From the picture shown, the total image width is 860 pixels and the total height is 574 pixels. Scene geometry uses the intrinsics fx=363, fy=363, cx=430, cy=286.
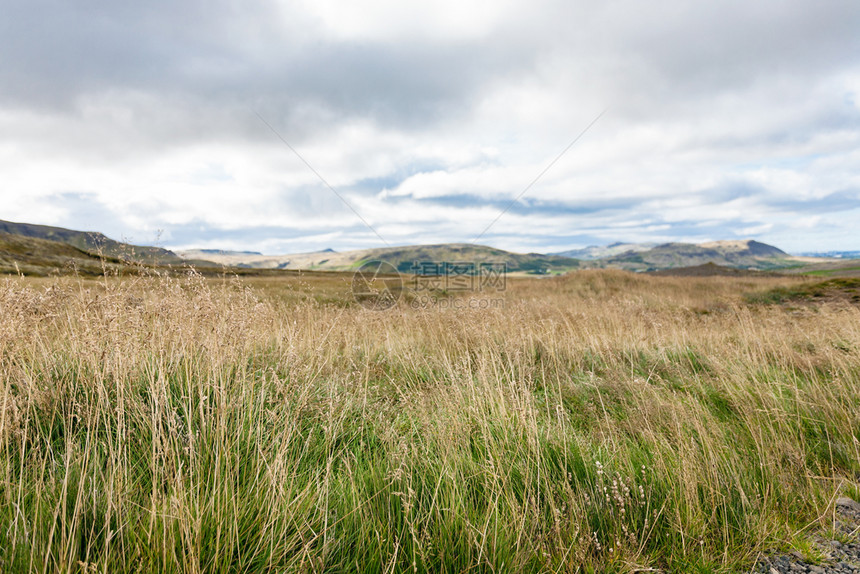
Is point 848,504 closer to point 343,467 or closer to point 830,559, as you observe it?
point 830,559

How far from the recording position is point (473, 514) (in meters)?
2.35

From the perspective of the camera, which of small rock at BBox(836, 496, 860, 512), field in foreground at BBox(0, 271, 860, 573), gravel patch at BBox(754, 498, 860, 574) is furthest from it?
small rock at BBox(836, 496, 860, 512)

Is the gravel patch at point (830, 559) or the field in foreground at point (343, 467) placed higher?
the field in foreground at point (343, 467)

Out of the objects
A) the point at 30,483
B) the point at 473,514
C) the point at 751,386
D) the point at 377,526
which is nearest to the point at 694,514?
the point at 473,514

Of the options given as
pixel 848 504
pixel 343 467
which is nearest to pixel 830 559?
pixel 848 504

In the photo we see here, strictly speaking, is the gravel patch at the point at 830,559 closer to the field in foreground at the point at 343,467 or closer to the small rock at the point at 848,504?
the field in foreground at the point at 343,467

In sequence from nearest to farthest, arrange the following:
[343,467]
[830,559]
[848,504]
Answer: [830,559], [848,504], [343,467]

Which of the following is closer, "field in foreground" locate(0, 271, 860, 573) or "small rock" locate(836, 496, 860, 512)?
"field in foreground" locate(0, 271, 860, 573)

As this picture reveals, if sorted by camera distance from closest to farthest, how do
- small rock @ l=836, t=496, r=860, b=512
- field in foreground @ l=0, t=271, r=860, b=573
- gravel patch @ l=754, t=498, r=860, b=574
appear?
field in foreground @ l=0, t=271, r=860, b=573
gravel patch @ l=754, t=498, r=860, b=574
small rock @ l=836, t=496, r=860, b=512

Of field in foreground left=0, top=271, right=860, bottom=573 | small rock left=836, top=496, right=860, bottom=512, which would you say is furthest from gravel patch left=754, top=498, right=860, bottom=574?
small rock left=836, top=496, right=860, bottom=512

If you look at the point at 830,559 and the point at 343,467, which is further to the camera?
the point at 343,467

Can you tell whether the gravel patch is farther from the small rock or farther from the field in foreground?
the small rock

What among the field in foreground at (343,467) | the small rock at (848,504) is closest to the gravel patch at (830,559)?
the field in foreground at (343,467)

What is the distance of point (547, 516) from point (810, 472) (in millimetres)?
2641
